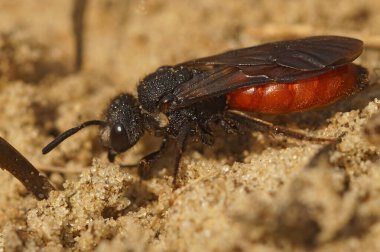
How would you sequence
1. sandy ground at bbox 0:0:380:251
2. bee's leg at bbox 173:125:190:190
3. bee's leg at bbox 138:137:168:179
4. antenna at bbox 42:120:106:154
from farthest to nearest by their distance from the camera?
bee's leg at bbox 138:137:168:179 → antenna at bbox 42:120:106:154 → bee's leg at bbox 173:125:190:190 → sandy ground at bbox 0:0:380:251

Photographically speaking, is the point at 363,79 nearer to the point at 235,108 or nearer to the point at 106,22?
the point at 235,108

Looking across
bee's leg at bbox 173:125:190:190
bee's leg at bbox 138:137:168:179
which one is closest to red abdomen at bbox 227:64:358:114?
bee's leg at bbox 173:125:190:190

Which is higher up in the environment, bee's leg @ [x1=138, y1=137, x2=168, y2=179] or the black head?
the black head

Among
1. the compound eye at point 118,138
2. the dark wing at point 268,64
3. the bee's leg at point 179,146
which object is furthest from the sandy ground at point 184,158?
the dark wing at point 268,64

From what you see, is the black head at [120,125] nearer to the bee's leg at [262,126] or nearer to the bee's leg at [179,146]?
the bee's leg at [179,146]

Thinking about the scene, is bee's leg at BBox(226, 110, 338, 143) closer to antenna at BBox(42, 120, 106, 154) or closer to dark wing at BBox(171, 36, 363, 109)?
dark wing at BBox(171, 36, 363, 109)

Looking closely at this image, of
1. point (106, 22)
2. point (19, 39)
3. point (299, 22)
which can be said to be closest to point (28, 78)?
point (19, 39)
